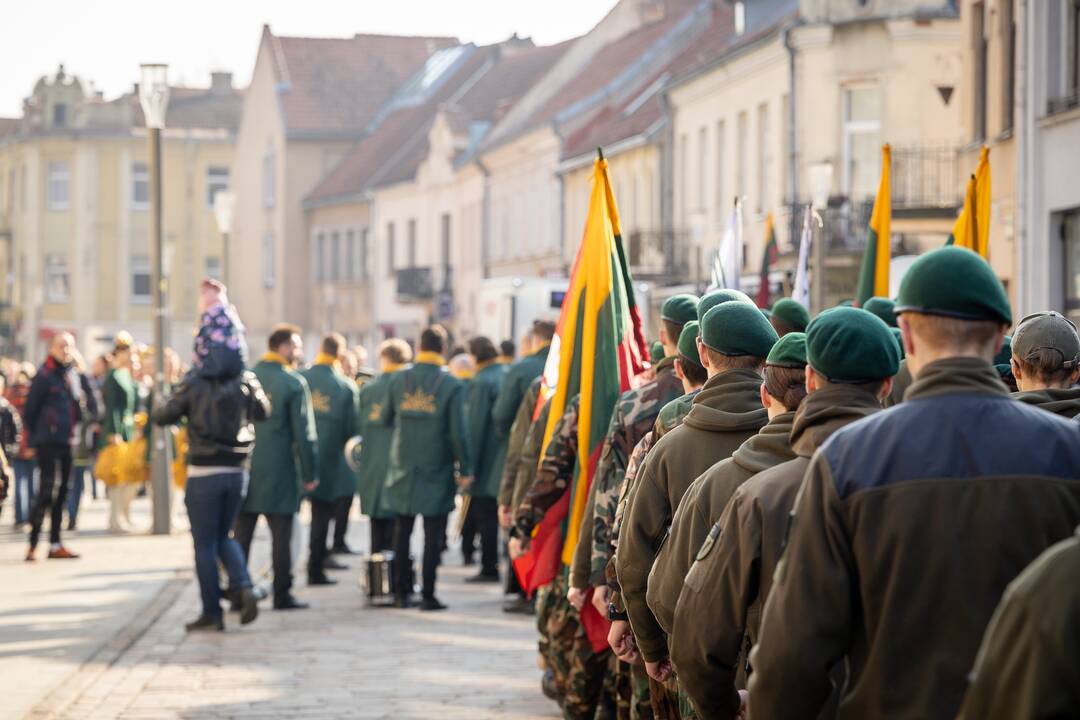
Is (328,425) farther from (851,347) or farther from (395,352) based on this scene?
(851,347)

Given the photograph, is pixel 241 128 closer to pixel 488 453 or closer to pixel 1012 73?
pixel 1012 73

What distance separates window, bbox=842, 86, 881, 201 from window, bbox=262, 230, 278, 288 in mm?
43879

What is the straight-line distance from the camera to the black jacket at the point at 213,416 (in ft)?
42.7

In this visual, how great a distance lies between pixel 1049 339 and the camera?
7129mm

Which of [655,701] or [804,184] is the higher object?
[804,184]

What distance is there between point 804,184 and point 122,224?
5299 centimetres

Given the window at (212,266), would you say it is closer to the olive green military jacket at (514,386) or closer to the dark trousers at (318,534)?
the dark trousers at (318,534)

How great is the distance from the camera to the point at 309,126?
7412 cm

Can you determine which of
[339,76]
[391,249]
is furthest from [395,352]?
[339,76]

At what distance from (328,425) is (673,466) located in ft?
34.9

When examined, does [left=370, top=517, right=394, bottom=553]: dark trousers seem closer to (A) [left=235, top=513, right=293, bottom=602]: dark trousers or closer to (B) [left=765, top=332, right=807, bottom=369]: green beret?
(A) [left=235, top=513, right=293, bottom=602]: dark trousers

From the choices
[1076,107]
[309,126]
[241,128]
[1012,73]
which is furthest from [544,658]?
[241,128]

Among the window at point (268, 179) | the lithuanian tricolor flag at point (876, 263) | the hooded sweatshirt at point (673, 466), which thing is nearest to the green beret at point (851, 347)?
the hooded sweatshirt at point (673, 466)

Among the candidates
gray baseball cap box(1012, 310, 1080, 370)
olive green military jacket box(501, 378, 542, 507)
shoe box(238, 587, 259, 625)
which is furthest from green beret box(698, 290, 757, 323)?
shoe box(238, 587, 259, 625)
